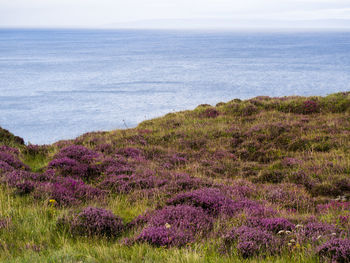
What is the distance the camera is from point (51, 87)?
95000mm

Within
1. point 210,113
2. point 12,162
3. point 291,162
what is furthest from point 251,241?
point 210,113

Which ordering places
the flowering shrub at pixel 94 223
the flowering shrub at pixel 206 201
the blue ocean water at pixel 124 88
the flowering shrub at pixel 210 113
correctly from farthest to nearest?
the blue ocean water at pixel 124 88
the flowering shrub at pixel 210 113
the flowering shrub at pixel 206 201
the flowering shrub at pixel 94 223

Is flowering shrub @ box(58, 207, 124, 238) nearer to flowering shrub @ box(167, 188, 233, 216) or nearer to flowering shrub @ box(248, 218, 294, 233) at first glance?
flowering shrub @ box(167, 188, 233, 216)

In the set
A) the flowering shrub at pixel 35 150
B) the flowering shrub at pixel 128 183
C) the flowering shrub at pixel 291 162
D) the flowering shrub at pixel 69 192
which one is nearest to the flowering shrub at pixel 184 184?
the flowering shrub at pixel 128 183

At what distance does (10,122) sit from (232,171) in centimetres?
5542

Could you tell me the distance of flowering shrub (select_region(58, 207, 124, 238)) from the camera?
6.55 meters

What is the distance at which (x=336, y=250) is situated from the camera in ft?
16.5

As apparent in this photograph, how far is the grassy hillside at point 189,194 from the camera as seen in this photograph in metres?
5.51

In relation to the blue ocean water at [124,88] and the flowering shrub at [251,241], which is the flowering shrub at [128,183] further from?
the blue ocean water at [124,88]

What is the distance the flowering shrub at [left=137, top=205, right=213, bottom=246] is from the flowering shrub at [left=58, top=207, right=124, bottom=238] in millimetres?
710

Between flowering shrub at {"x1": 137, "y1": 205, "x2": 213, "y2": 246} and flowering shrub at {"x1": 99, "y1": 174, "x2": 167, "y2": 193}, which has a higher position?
flowering shrub at {"x1": 137, "y1": 205, "x2": 213, "y2": 246}

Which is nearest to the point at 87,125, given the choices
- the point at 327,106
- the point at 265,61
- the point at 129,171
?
the point at 327,106

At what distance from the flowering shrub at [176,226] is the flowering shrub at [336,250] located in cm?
209

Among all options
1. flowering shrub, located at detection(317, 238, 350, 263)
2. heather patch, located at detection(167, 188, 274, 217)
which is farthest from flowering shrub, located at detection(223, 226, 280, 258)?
heather patch, located at detection(167, 188, 274, 217)
